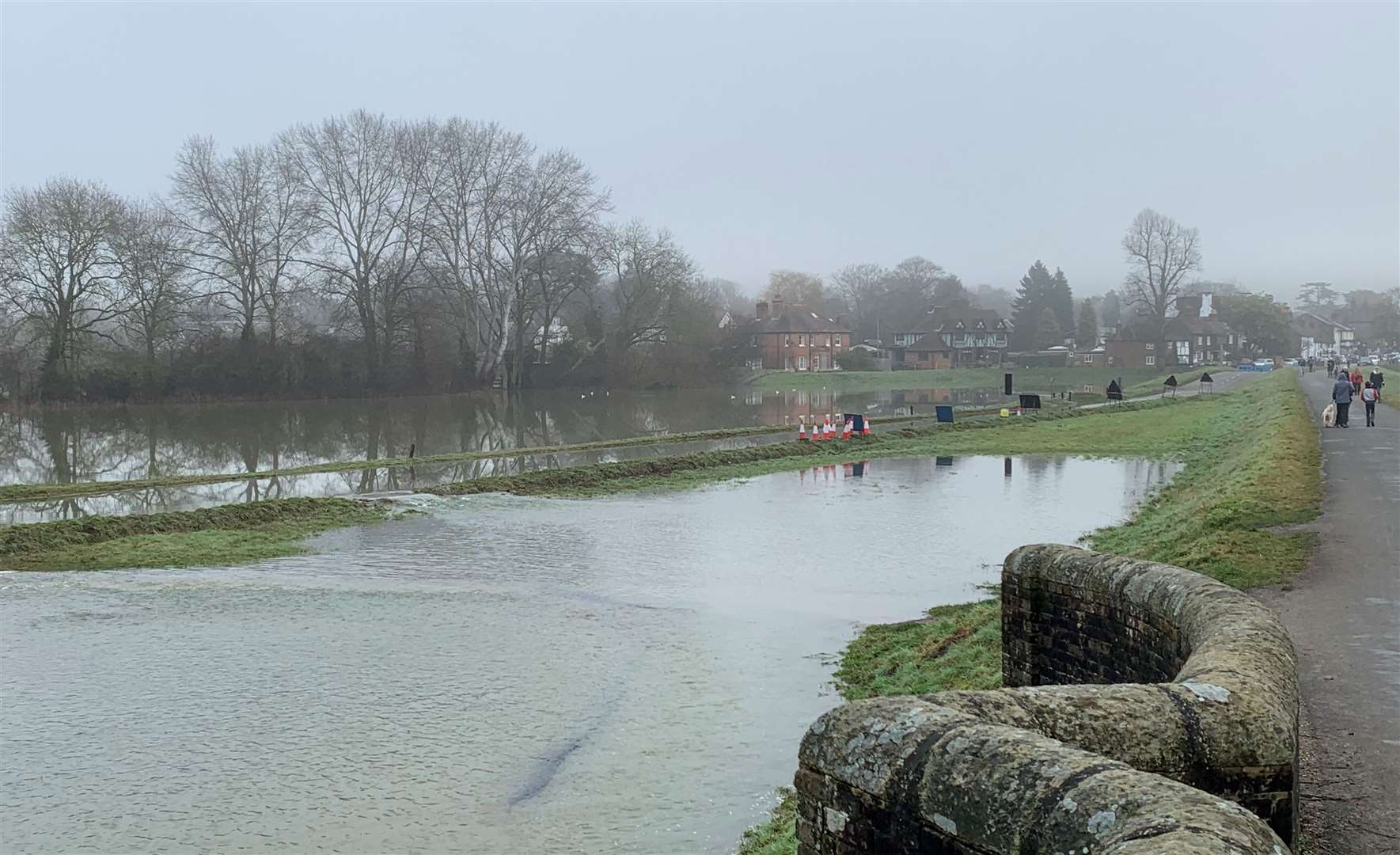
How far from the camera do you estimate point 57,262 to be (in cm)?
6141

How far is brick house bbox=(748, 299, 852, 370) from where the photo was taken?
126062mm

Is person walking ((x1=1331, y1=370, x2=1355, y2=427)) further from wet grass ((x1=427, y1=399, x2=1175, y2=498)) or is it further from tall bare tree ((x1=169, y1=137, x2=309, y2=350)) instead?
tall bare tree ((x1=169, y1=137, x2=309, y2=350))

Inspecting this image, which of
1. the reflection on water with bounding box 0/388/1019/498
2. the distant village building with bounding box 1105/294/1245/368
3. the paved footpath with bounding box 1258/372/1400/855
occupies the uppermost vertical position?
the distant village building with bounding box 1105/294/1245/368

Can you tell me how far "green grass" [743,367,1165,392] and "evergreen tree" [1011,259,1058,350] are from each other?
1102 inches

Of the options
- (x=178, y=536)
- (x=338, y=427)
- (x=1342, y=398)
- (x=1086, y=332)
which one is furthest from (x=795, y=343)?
(x=178, y=536)

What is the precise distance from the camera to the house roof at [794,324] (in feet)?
418

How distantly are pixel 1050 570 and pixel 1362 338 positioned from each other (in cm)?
22306

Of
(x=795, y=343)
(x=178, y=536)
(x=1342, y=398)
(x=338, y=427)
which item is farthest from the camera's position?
(x=795, y=343)

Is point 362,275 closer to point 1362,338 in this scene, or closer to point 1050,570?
point 1050,570

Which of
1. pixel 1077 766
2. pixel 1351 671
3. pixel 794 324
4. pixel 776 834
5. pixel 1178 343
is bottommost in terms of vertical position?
pixel 776 834

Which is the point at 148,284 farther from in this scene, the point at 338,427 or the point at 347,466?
the point at 347,466

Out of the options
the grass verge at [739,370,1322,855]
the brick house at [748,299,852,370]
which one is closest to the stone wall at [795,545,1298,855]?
the grass verge at [739,370,1322,855]

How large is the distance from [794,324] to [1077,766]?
Result: 124510mm

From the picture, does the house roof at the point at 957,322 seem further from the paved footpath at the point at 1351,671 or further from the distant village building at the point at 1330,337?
the paved footpath at the point at 1351,671
